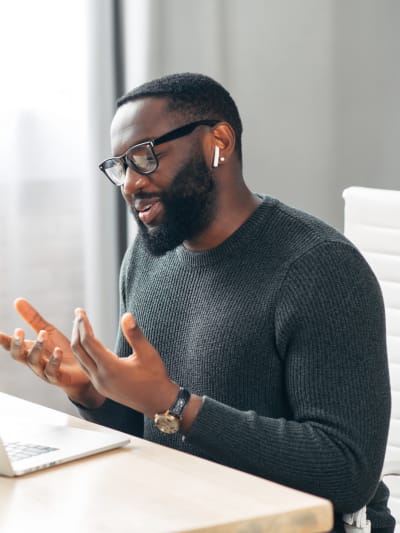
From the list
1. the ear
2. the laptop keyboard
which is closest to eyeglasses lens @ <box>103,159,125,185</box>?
the ear

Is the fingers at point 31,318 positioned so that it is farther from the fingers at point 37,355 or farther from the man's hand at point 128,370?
the man's hand at point 128,370

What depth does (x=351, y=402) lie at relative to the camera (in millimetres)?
1382

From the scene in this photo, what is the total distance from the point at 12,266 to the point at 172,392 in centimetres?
127

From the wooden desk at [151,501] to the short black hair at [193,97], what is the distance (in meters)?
0.57

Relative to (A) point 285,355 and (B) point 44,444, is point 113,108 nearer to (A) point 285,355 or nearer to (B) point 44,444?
(A) point 285,355

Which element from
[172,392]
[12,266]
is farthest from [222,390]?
[12,266]

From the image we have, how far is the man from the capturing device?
1.36m

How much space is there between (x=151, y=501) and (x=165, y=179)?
592mm

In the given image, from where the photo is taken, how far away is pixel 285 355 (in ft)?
4.79

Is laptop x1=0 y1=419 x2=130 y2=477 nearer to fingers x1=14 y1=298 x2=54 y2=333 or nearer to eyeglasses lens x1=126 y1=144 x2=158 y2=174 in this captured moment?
fingers x1=14 y1=298 x2=54 y2=333

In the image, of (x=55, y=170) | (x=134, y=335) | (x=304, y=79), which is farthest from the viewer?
(x=304, y=79)

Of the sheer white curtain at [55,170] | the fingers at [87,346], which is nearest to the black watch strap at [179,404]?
the fingers at [87,346]

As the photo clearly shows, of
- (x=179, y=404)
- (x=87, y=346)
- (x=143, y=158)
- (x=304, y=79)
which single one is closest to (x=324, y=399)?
(x=179, y=404)

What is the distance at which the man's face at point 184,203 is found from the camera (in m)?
1.54
